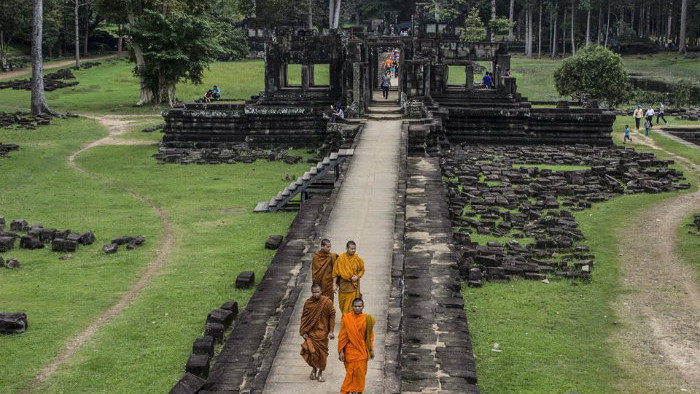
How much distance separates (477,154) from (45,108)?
81.1 feet

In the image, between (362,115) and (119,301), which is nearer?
(119,301)

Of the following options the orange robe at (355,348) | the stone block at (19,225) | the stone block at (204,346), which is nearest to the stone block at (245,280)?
the stone block at (204,346)

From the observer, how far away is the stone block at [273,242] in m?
20.9

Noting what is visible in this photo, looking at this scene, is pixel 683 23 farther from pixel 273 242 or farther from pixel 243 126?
pixel 273 242

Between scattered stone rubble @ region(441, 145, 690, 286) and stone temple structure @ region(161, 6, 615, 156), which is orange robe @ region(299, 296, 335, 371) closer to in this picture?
scattered stone rubble @ region(441, 145, 690, 286)

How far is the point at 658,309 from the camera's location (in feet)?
55.9

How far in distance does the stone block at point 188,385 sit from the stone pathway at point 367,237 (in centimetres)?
113

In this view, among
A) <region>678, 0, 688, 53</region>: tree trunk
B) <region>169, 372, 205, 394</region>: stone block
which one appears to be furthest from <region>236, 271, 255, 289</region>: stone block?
<region>678, 0, 688, 53</region>: tree trunk

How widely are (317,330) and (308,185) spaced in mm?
12594

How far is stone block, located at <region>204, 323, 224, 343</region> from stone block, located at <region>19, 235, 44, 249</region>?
8035mm

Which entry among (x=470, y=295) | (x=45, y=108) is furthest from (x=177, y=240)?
(x=45, y=108)

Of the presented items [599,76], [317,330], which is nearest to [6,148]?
[317,330]

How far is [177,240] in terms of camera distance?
22.0 m

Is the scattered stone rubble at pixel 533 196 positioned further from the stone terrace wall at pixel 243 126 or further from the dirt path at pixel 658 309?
the stone terrace wall at pixel 243 126
